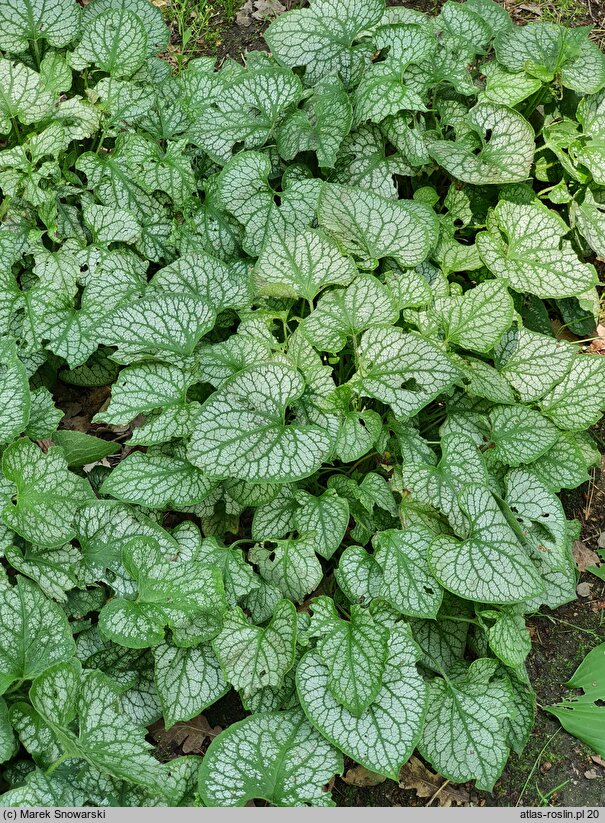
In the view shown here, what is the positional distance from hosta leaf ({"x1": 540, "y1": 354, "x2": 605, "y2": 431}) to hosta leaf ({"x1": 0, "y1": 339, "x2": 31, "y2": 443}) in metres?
1.90

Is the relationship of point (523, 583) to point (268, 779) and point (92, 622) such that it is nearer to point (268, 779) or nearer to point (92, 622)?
point (268, 779)

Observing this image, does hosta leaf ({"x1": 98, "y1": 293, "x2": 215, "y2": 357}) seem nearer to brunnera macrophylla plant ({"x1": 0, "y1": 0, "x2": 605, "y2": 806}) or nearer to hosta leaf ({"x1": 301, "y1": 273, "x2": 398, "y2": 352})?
brunnera macrophylla plant ({"x1": 0, "y1": 0, "x2": 605, "y2": 806})

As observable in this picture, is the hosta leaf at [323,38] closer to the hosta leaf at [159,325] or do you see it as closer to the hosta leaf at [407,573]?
the hosta leaf at [159,325]

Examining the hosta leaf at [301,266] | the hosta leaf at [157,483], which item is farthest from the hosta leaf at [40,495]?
the hosta leaf at [301,266]

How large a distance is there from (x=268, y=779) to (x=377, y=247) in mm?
1937

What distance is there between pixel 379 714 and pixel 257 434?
0.97 meters

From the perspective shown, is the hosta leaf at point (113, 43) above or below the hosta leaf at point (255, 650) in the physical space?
above

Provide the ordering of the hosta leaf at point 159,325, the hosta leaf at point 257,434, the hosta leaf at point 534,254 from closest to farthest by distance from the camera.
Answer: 1. the hosta leaf at point 257,434
2. the hosta leaf at point 159,325
3. the hosta leaf at point 534,254

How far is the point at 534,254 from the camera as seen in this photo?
3340mm

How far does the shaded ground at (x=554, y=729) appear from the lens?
9.11 ft

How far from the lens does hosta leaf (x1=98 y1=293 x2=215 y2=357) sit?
9.48ft

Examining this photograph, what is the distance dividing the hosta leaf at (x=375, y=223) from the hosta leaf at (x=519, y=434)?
68 centimetres

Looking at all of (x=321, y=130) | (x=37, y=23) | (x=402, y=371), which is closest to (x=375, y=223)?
(x=321, y=130)

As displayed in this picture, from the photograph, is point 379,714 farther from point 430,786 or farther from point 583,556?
point 583,556
